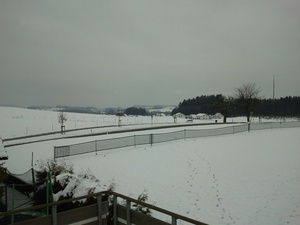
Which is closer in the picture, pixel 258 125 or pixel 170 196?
pixel 170 196

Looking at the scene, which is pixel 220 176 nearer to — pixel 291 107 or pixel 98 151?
pixel 98 151

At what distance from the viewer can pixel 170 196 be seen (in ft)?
41.8

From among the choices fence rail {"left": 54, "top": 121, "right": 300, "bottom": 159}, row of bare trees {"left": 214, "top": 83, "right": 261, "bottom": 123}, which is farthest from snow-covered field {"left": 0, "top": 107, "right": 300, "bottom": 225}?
row of bare trees {"left": 214, "top": 83, "right": 261, "bottom": 123}

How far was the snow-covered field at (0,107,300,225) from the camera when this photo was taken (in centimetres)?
1145

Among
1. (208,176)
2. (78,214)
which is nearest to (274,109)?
(208,176)

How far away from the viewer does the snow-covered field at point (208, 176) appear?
37.6 feet

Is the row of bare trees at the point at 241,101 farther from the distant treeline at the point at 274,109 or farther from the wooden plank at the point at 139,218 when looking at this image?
the wooden plank at the point at 139,218

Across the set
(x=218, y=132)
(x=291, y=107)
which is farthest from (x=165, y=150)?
(x=291, y=107)

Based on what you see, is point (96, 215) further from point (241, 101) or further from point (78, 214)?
point (241, 101)

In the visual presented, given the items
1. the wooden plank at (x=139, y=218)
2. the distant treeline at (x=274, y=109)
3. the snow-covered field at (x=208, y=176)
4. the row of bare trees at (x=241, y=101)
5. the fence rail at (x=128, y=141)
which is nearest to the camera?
the wooden plank at (x=139, y=218)

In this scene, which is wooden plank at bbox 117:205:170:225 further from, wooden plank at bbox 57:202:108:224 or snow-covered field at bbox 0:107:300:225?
snow-covered field at bbox 0:107:300:225

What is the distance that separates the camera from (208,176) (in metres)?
16.1

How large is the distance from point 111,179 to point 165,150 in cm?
877

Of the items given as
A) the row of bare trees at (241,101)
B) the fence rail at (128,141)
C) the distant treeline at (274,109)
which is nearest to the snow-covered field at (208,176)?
the fence rail at (128,141)
